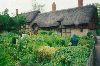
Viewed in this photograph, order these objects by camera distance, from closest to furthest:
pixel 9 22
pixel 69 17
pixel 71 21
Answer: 1. pixel 9 22
2. pixel 71 21
3. pixel 69 17

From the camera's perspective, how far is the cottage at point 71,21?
4834cm

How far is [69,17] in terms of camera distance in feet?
171

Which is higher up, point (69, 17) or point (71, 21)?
point (69, 17)

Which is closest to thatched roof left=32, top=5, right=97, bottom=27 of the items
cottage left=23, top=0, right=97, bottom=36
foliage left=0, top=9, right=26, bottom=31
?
cottage left=23, top=0, right=97, bottom=36

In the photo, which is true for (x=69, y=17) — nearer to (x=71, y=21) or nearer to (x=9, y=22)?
(x=71, y=21)

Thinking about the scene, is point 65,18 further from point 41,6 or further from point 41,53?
point 41,6

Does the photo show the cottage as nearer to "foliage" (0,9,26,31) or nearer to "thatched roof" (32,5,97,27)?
"thatched roof" (32,5,97,27)

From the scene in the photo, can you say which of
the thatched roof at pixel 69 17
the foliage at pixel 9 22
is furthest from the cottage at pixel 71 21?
the foliage at pixel 9 22

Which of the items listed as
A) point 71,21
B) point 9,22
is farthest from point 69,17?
point 9,22

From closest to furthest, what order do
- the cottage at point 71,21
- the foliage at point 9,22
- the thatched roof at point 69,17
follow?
the foliage at point 9,22
the cottage at point 71,21
the thatched roof at point 69,17

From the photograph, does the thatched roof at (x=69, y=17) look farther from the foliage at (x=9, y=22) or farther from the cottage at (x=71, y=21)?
the foliage at (x=9, y=22)

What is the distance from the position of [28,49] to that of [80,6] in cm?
3645

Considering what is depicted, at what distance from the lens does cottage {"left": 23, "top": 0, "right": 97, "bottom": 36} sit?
48344 mm

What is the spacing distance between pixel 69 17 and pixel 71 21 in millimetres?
2055
